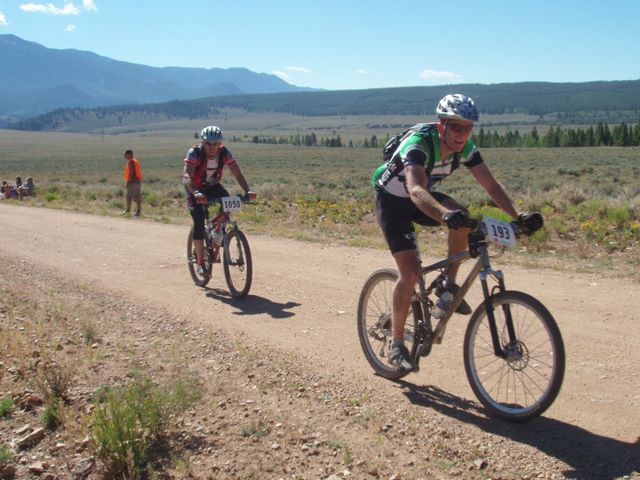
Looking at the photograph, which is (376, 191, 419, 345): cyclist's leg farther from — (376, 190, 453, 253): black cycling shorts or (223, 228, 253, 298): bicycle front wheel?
(223, 228, 253, 298): bicycle front wheel

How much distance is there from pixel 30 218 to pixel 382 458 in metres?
15.0

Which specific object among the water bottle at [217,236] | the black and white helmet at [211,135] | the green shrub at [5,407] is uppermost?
the black and white helmet at [211,135]

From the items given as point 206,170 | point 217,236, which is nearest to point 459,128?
point 206,170

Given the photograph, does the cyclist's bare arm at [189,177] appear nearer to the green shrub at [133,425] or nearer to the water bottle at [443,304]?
the green shrub at [133,425]

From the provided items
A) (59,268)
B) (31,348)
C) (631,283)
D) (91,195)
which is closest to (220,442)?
(31,348)

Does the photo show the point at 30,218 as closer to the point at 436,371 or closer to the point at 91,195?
the point at 91,195

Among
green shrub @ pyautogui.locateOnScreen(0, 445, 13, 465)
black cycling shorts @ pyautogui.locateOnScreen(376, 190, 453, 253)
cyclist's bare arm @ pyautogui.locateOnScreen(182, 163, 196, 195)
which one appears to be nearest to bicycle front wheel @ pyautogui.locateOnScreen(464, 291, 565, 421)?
black cycling shorts @ pyautogui.locateOnScreen(376, 190, 453, 253)

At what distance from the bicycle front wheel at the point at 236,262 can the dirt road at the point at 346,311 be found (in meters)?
0.19

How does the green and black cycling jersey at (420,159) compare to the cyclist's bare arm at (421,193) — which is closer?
the cyclist's bare arm at (421,193)

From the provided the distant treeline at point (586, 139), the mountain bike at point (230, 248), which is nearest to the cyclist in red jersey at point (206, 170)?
the mountain bike at point (230, 248)

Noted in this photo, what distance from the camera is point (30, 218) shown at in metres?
17.0

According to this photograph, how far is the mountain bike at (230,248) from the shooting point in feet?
26.9

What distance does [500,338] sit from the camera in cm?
449

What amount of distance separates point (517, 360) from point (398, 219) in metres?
1.29
